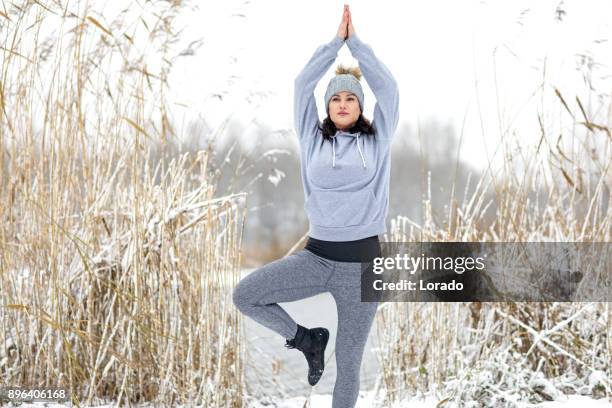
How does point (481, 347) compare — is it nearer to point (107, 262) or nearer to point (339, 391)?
point (339, 391)

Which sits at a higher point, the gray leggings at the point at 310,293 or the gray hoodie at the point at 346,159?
the gray hoodie at the point at 346,159

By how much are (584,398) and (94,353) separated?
1788 millimetres

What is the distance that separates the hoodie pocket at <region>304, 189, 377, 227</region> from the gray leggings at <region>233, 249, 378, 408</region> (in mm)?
119

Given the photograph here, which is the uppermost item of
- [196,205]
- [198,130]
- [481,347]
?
[198,130]

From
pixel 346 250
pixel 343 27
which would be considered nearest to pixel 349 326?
pixel 346 250

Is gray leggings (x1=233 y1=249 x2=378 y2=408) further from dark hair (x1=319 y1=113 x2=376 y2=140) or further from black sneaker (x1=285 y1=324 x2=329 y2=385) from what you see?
dark hair (x1=319 y1=113 x2=376 y2=140)

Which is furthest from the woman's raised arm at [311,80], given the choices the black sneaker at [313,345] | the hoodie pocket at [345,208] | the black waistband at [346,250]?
the black sneaker at [313,345]

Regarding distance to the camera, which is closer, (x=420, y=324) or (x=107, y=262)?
(x=107, y=262)

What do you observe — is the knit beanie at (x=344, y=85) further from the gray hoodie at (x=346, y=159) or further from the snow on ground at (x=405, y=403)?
the snow on ground at (x=405, y=403)

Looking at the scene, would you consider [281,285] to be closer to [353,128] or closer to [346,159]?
[346,159]

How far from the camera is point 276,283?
1.84 metres

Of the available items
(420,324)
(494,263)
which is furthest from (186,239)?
(494,263)

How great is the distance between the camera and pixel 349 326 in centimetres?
187

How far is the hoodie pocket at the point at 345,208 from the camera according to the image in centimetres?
184
